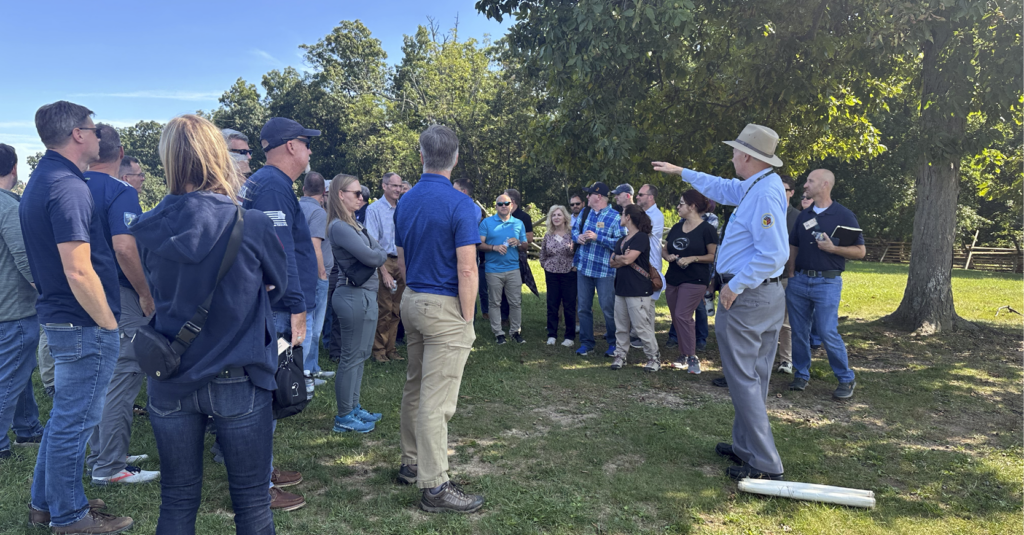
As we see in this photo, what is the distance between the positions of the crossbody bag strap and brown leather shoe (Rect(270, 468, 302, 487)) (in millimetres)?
2084

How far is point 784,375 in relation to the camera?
698cm

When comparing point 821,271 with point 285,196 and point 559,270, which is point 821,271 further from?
point 285,196

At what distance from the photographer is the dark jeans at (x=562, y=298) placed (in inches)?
336

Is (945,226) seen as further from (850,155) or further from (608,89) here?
(608,89)

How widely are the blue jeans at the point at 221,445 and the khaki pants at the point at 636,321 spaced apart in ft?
17.6

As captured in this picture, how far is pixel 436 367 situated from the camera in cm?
357

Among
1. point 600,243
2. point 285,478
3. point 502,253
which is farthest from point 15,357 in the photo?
point 600,243

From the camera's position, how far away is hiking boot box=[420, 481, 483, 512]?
3590 mm

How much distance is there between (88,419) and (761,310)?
405cm

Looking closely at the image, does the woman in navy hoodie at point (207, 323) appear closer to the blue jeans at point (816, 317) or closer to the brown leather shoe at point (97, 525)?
the brown leather shoe at point (97, 525)

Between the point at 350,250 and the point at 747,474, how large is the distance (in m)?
3.34

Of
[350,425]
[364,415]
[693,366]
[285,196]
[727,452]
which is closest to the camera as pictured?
[285,196]

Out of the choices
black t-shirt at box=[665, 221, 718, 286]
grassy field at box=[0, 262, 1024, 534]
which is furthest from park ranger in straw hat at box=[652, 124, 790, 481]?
black t-shirt at box=[665, 221, 718, 286]

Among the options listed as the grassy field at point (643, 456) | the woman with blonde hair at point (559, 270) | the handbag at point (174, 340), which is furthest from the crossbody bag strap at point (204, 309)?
the woman with blonde hair at point (559, 270)
